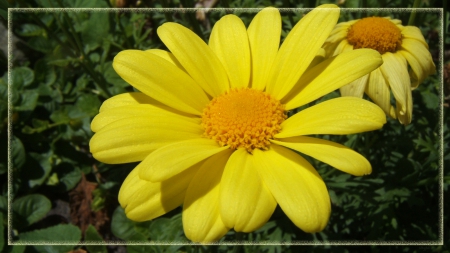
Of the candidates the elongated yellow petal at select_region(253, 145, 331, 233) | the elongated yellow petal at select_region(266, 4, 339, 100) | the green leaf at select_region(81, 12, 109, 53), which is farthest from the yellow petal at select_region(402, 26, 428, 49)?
the green leaf at select_region(81, 12, 109, 53)

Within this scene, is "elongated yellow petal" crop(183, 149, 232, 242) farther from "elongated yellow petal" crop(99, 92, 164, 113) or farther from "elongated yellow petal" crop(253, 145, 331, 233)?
"elongated yellow petal" crop(99, 92, 164, 113)

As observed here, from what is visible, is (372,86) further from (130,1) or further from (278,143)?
(130,1)

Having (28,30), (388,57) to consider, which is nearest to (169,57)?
(388,57)

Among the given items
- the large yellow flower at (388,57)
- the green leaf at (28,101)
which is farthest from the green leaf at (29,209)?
the large yellow flower at (388,57)

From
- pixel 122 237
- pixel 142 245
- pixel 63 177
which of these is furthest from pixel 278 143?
pixel 63 177

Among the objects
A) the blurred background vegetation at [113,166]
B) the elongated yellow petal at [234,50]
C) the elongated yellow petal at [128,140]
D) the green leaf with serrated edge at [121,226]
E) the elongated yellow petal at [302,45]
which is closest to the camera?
the elongated yellow petal at [128,140]

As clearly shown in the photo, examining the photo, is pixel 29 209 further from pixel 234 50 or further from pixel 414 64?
pixel 414 64

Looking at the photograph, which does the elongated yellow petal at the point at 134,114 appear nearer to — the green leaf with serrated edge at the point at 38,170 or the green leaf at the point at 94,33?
the green leaf with serrated edge at the point at 38,170
